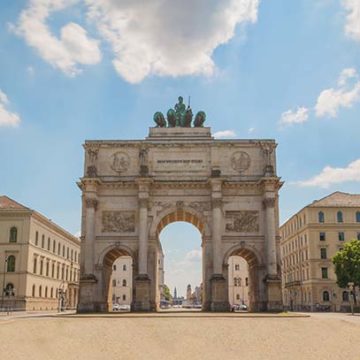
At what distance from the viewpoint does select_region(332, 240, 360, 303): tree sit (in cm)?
5272

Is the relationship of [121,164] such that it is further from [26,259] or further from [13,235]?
[13,235]

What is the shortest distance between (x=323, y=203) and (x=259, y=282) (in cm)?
2988

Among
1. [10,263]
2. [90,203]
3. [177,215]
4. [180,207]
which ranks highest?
[90,203]

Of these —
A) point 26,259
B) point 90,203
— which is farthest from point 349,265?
point 26,259

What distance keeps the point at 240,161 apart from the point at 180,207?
631 centimetres

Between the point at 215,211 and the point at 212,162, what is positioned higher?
the point at 212,162

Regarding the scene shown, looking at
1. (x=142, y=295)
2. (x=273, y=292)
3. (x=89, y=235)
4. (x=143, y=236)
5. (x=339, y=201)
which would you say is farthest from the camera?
(x=339, y=201)

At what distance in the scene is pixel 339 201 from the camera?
69500 millimetres

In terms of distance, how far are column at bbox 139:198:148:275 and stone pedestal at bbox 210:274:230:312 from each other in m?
5.33

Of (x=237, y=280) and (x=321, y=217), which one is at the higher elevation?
(x=321, y=217)

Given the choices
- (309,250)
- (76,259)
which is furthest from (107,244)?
(76,259)

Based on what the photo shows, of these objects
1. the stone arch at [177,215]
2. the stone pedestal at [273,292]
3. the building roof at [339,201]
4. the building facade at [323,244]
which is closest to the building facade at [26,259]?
the stone arch at [177,215]
